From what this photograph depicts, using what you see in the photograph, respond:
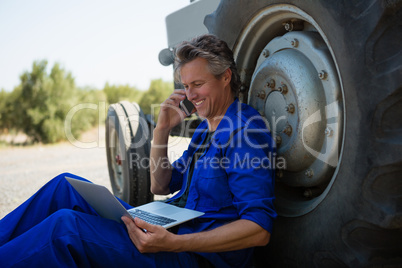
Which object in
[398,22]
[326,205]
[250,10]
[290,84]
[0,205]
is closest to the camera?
[398,22]

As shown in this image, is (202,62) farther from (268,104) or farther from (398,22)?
(398,22)

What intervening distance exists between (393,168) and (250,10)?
1.13 m

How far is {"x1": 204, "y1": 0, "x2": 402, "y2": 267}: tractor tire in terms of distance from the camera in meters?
1.27

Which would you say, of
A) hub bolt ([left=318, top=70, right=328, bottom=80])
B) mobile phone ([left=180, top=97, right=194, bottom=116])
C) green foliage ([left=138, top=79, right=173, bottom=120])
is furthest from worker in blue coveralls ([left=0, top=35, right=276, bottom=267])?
green foliage ([left=138, top=79, right=173, bottom=120])

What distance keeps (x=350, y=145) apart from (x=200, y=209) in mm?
773

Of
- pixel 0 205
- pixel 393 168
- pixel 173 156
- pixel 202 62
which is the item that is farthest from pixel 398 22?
pixel 0 205

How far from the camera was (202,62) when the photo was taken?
1.94m

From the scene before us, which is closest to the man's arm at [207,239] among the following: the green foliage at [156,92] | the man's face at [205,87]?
the man's face at [205,87]

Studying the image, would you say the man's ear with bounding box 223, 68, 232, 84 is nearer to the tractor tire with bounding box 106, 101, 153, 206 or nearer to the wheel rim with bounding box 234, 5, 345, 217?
the wheel rim with bounding box 234, 5, 345, 217

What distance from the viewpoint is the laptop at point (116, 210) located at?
1.63 metres

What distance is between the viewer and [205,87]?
1.94 meters

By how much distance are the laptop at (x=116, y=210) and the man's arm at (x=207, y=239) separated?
4.0 inches

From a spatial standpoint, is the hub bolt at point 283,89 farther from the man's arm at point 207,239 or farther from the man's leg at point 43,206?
the man's leg at point 43,206

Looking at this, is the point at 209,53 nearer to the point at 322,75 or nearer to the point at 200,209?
the point at 322,75
